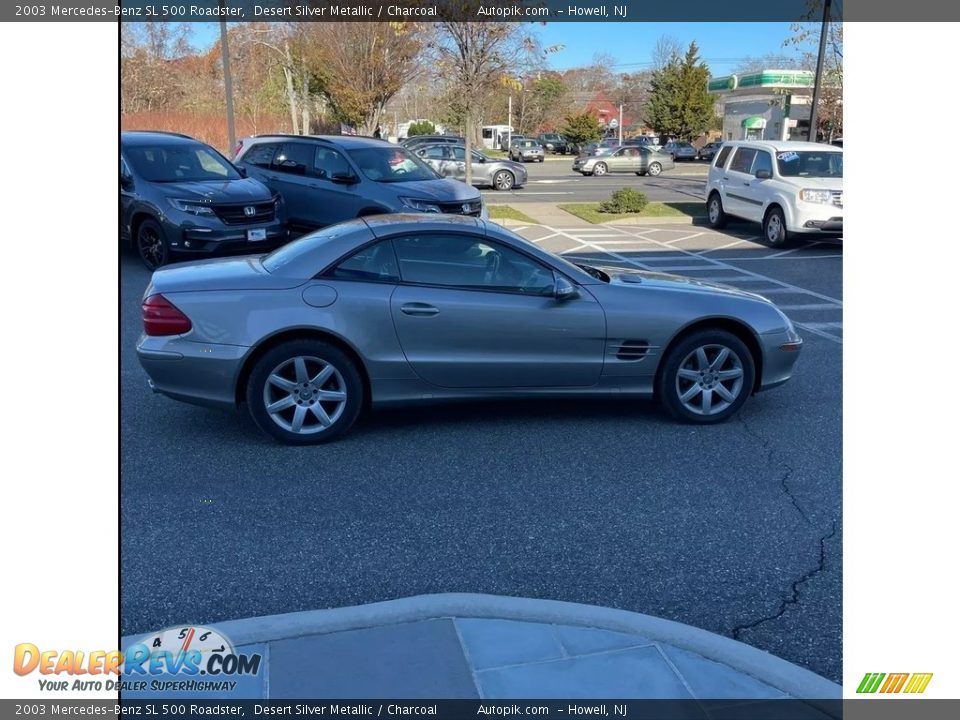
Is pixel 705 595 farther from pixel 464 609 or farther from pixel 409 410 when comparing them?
pixel 409 410

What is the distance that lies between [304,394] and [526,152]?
49917 millimetres

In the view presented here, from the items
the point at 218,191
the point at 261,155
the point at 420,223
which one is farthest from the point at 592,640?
the point at 261,155

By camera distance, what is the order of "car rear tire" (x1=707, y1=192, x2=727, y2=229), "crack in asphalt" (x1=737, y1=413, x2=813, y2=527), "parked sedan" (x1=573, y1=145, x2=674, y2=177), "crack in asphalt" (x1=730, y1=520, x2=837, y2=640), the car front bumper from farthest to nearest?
1. "parked sedan" (x1=573, y1=145, x2=674, y2=177)
2. "car rear tire" (x1=707, y1=192, x2=727, y2=229)
3. the car front bumper
4. "crack in asphalt" (x1=737, y1=413, x2=813, y2=527)
5. "crack in asphalt" (x1=730, y1=520, x2=837, y2=640)

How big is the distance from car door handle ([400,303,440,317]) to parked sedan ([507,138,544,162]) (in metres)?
49.1

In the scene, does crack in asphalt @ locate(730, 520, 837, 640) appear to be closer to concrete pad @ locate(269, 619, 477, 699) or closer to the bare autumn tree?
concrete pad @ locate(269, 619, 477, 699)

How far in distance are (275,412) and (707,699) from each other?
3271mm

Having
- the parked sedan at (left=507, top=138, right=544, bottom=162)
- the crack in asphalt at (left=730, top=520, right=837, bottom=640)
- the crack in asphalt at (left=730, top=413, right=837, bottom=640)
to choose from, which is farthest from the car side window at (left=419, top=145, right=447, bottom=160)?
the parked sedan at (left=507, top=138, right=544, bottom=162)

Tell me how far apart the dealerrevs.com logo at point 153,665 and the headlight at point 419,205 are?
9985 mm

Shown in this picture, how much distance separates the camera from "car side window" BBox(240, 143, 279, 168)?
47.7 ft

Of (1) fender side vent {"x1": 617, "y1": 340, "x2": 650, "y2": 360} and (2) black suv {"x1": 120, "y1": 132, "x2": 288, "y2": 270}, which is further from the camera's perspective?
(2) black suv {"x1": 120, "y1": 132, "x2": 288, "y2": 270}

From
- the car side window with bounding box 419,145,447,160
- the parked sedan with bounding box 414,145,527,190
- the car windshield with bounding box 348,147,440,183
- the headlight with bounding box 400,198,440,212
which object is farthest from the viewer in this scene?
the parked sedan with bounding box 414,145,527,190

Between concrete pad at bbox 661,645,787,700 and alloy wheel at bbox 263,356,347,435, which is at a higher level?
alloy wheel at bbox 263,356,347,435
